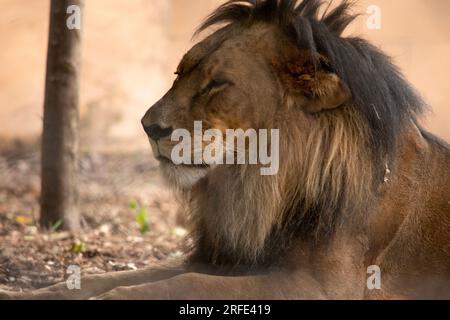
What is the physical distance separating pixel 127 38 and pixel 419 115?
23.7 ft

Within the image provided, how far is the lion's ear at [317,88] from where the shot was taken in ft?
12.9

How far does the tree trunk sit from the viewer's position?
621cm

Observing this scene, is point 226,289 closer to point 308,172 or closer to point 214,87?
point 308,172

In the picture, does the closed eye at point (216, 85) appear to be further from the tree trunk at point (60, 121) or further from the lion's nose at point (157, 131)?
the tree trunk at point (60, 121)

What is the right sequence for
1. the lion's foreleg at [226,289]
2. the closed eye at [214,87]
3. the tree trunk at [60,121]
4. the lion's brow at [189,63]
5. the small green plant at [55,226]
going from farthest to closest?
the small green plant at [55,226] < the tree trunk at [60,121] < the lion's brow at [189,63] < the closed eye at [214,87] < the lion's foreleg at [226,289]

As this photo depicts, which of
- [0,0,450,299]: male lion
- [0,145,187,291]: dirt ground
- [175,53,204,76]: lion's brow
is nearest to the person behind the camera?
[0,0,450,299]: male lion

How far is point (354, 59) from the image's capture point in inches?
157

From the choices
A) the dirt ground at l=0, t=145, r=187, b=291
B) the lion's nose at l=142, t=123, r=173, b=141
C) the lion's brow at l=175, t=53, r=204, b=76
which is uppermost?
the lion's brow at l=175, t=53, r=204, b=76

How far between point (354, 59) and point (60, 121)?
9.69 ft

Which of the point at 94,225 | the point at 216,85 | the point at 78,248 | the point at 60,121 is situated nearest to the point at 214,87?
the point at 216,85

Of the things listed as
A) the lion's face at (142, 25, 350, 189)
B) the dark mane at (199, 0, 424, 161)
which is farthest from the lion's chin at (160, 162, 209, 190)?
the dark mane at (199, 0, 424, 161)

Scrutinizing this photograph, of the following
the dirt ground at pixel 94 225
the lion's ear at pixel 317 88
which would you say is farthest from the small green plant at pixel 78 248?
the lion's ear at pixel 317 88

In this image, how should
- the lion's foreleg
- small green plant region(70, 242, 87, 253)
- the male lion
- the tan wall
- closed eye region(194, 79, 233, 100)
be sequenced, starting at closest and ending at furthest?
the lion's foreleg
the male lion
closed eye region(194, 79, 233, 100)
small green plant region(70, 242, 87, 253)
the tan wall

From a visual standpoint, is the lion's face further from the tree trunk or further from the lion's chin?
the tree trunk
